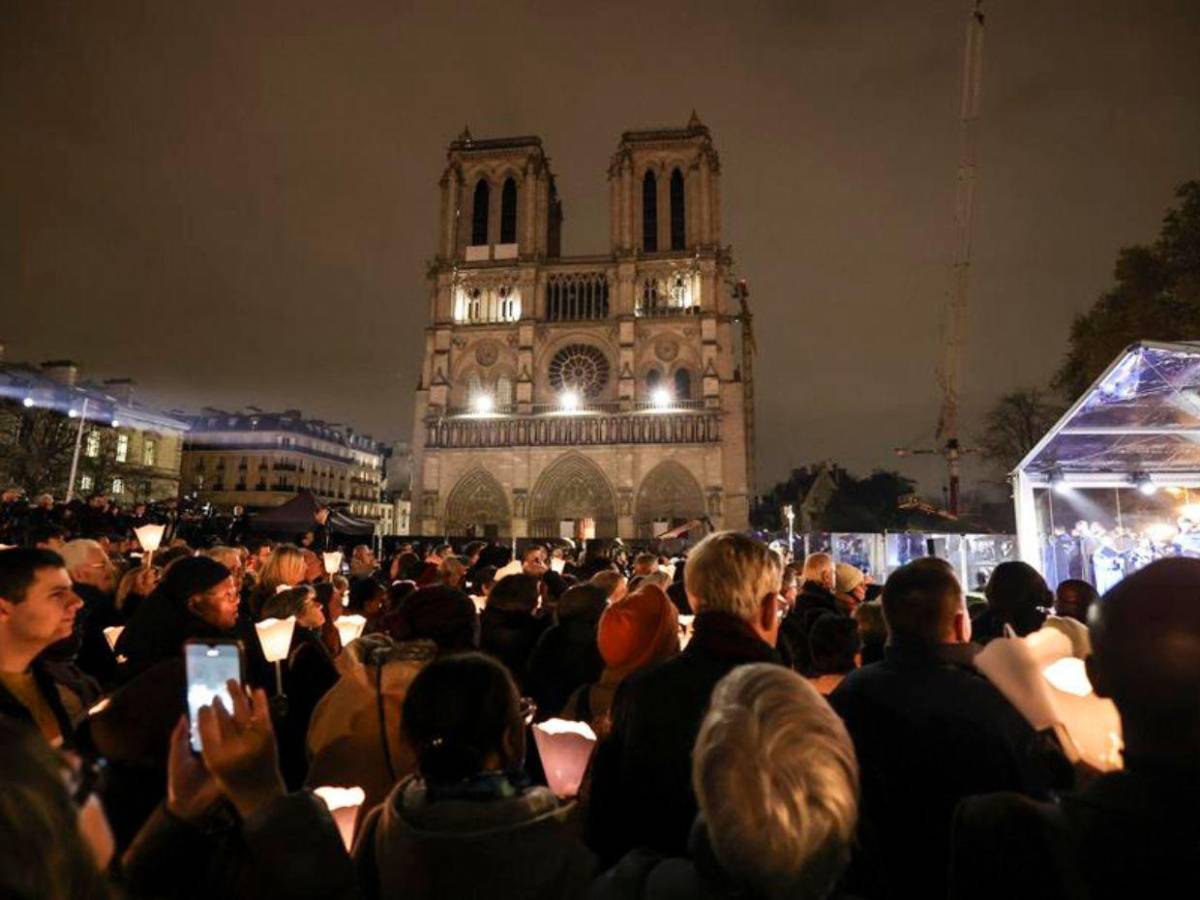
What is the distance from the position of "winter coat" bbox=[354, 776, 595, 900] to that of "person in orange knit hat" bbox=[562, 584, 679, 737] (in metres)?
1.12

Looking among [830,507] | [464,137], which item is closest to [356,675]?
[830,507]

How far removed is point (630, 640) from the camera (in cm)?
238

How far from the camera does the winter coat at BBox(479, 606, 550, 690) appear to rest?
3613 millimetres

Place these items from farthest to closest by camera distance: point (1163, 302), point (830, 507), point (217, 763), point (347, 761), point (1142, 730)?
1. point (830, 507)
2. point (1163, 302)
3. point (347, 761)
4. point (217, 763)
5. point (1142, 730)

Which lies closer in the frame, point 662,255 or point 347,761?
point 347,761

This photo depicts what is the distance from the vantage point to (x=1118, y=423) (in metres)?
9.30

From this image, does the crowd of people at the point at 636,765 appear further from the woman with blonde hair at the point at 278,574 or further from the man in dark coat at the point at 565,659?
the woman with blonde hair at the point at 278,574

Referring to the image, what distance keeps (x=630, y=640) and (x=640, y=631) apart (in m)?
0.05

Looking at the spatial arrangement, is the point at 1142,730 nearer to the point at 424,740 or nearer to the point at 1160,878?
the point at 1160,878

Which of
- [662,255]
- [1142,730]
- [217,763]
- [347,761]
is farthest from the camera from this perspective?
[662,255]

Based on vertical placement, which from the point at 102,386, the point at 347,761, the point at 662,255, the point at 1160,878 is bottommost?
the point at 347,761

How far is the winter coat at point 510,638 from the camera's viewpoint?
11.9 ft

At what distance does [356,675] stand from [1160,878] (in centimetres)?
200

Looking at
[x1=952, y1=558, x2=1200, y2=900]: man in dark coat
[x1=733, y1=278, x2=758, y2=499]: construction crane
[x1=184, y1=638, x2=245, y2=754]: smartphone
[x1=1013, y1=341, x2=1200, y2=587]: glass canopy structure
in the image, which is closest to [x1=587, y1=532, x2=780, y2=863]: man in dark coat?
[x1=952, y1=558, x2=1200, y2=900]: man in dark coat
